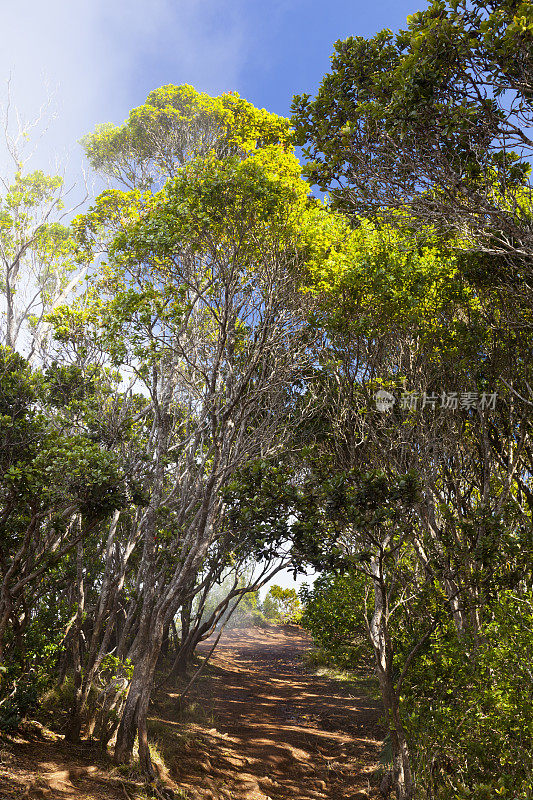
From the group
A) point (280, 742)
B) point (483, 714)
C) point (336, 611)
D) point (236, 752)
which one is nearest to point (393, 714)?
point (483, 714)

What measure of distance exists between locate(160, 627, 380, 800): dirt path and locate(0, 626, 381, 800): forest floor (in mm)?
26

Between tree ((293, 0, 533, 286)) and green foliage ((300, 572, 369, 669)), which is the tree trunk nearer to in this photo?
green foliage ((300, 572, 369, 669))

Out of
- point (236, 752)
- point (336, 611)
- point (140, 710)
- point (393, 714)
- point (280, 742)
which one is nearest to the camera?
point (393, 714)

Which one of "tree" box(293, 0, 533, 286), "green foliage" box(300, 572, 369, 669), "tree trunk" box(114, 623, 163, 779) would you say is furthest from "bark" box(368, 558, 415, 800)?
"tree" box(293, 0, 533, 286)

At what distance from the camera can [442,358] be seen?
941 centimetres

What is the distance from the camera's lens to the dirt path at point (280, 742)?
9477mm

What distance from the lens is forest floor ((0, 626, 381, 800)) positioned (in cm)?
766

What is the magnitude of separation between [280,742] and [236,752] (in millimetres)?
1489

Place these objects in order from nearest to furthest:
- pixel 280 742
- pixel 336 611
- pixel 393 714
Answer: pixel 393 714 < pixel 336 611 < pixel 280 742

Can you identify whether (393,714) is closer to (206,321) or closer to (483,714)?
(483,714)

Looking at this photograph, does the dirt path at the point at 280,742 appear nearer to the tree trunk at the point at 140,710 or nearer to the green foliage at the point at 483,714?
the tree trunk at the point at 140,710

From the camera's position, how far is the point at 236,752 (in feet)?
36.1

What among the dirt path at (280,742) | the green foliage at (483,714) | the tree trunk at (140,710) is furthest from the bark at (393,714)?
the tree trunk at (140,710)

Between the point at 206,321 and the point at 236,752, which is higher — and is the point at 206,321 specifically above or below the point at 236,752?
above
